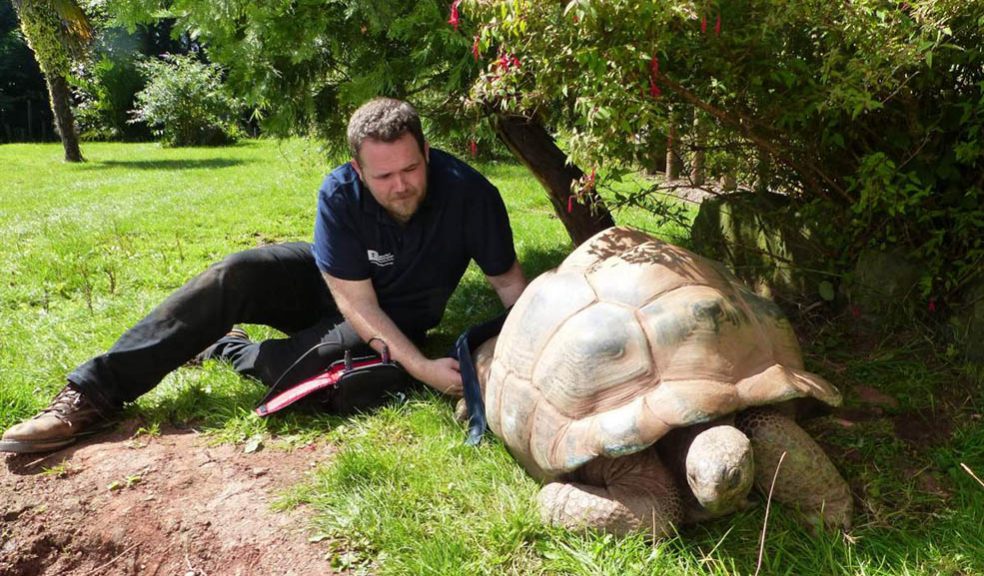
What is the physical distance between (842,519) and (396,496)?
1.45 meters

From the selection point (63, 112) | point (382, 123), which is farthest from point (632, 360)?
point (63, 112)

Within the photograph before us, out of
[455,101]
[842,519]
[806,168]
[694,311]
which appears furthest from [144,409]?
[806,168]

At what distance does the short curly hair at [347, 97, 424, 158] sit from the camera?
2992 millimetres

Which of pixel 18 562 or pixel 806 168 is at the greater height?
pixel 806 168

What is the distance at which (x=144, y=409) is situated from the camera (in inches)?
130

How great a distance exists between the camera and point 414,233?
3.34m

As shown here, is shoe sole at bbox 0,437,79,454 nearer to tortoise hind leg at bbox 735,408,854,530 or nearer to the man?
the man

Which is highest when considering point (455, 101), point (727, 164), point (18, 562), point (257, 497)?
point (455, 101)

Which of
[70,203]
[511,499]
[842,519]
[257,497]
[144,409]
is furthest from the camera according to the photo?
[70,203]

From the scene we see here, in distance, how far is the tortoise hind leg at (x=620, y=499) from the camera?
7.07ft

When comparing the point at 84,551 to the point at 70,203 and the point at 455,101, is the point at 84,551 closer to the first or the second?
the point at 455,101

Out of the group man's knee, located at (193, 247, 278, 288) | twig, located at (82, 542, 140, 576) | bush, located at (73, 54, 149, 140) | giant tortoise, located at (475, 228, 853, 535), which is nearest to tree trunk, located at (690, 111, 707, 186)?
giant tortoise, located at (475, 228, 853, 535)

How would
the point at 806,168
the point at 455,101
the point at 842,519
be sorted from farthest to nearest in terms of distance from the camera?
1. the point at 455,101
2. the point at 806,168
3. the point at 842,519

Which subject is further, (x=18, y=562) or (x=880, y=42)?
(x=18, y=562)
